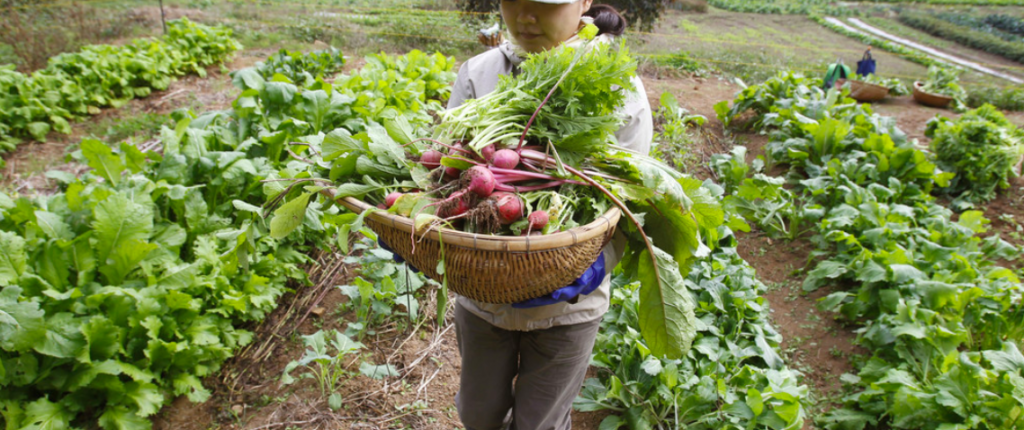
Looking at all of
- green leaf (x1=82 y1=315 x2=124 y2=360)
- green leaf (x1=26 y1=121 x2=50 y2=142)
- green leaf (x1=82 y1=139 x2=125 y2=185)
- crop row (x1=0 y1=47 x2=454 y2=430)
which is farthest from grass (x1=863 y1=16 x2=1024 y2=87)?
green leaf (x1=26 y1=121 x2=50 y2=142)

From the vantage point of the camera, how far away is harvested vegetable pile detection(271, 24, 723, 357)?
146 centimetres

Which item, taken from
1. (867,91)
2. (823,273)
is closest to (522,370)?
(823,273)

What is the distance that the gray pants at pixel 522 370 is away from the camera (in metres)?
2.02

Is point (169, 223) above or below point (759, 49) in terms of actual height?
below

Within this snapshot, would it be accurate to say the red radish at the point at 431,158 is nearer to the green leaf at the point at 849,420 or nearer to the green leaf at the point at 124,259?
the green leaf at the point at 124,259

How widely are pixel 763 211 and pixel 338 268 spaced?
149 inches

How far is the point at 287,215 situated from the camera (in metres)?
1.60

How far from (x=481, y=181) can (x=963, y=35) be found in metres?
15.8

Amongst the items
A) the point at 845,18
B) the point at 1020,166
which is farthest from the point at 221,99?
the point at 845,18

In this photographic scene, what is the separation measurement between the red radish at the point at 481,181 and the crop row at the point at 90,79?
252 inches

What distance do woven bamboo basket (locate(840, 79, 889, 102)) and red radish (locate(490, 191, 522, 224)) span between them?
9.59m

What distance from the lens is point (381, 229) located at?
1.45m

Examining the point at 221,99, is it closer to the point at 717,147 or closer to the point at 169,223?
the point at 169,223

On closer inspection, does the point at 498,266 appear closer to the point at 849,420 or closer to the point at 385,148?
the point at 385,148
